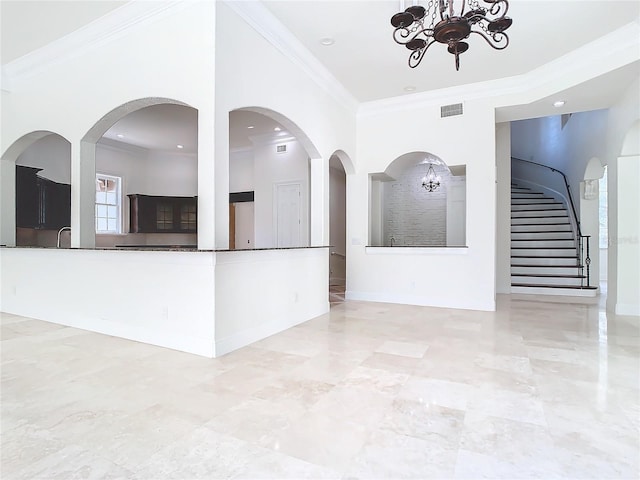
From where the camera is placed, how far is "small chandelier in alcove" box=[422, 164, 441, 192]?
857 cm

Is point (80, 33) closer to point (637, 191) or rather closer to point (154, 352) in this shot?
point (154, 352)

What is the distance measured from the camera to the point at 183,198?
10000 millimetres

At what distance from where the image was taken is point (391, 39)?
4.60 metres

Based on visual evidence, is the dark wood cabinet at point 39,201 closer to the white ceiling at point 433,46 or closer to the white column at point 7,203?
the white column at point 7,203

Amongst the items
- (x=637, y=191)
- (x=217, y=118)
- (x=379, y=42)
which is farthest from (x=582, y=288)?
(x=217, y=118)

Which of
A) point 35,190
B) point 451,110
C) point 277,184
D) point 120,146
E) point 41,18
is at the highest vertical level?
point 41,18

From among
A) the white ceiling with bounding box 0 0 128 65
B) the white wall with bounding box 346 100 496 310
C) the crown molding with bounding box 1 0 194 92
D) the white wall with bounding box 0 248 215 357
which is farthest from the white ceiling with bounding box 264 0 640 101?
the white wall with bounding box 0 248 215 357

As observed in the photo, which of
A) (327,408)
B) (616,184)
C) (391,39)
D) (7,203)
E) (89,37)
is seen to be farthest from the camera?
(7,203)

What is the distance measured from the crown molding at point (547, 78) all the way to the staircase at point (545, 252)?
4.27m

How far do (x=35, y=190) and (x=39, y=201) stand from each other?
21 cm

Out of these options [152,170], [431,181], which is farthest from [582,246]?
[152,170]

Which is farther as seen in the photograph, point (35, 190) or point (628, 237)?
point (35, 190)

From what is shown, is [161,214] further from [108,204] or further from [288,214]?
[288,214]

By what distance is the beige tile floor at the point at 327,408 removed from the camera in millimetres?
1817
